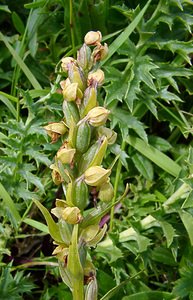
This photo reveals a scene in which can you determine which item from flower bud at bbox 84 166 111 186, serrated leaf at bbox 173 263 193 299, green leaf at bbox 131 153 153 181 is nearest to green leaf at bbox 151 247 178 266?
serrated leaf at bbox 173 263 193 299

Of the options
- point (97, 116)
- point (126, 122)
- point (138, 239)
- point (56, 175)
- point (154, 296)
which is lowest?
point (154, 296)

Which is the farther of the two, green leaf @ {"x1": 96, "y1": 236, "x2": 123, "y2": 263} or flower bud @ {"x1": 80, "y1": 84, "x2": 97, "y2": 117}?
green leaf @ {"x1": 96, "y1": 236, "x2": 123, "y2": 263}

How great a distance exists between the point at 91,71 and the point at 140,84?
2.67 feet

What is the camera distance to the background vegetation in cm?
181

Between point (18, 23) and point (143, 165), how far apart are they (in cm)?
65

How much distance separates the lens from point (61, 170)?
1.22 meters

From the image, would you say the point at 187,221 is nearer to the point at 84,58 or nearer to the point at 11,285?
the point at 11,285

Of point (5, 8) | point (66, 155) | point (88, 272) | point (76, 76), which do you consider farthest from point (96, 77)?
point (5, 8)

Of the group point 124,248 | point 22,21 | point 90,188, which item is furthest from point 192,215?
point 22,21

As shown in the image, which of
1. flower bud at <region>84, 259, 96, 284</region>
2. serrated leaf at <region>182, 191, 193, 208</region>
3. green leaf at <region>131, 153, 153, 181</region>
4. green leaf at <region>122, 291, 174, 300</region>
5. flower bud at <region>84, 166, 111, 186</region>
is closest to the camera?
flower bud at <region>84, 166, 111, 186</region>

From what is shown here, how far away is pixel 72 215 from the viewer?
118cm

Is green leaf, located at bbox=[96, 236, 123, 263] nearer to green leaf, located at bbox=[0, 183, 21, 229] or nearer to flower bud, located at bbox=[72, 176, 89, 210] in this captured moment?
green leaf, located at bbox=[0, 183, 21, 229]

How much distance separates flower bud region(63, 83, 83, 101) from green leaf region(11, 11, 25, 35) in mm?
964

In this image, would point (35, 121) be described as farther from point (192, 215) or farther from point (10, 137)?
point (192, 215)
